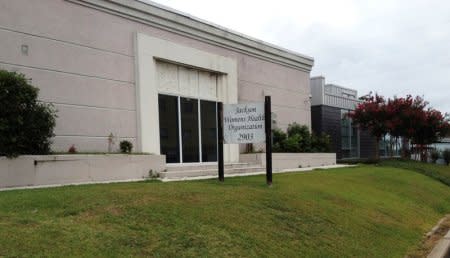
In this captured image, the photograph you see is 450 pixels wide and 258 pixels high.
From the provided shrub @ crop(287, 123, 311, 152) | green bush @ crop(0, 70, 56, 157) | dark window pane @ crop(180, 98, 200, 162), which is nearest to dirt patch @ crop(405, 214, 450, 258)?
green bush @ crop(0, 70, 56, 157)

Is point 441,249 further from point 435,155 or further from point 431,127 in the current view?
point 435,155

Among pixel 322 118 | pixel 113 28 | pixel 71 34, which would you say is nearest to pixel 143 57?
pixel 113 28

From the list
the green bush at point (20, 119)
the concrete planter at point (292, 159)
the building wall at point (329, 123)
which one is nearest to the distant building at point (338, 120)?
the building wall at point (329, 123)

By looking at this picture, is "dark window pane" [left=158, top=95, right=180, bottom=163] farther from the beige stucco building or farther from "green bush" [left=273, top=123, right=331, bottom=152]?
"green bush" [left=273, top=123, right=331, bottom=152]

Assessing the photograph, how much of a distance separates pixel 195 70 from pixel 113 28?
3.96 metres

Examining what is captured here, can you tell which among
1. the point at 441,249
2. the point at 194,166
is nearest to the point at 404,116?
the point at 194,166

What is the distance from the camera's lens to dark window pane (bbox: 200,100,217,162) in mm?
18273

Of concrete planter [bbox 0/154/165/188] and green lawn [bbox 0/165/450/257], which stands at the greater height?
concrete planter [bbox 0/154/165/188]

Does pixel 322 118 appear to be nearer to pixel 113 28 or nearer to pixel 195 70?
pixel 195 70

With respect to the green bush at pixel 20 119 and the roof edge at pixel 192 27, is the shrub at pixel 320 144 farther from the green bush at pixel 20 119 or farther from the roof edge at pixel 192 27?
the green bush at pixel 20 119

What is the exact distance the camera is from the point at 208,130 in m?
18.5

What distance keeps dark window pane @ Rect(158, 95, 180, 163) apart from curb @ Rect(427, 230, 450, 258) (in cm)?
916

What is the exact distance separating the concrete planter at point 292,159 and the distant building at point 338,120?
4463 millimetres

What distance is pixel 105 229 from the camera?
20.3 ft
